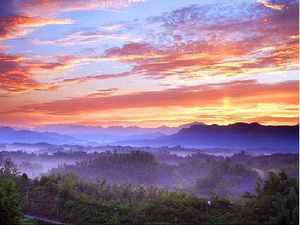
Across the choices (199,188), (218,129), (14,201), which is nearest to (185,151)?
(218,129)

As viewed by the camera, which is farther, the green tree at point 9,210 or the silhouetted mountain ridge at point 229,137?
the silhouetted mountain ridge at point 229,137

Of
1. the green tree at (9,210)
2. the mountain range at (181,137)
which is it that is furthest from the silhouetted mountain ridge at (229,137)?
the green tree at (9,210)

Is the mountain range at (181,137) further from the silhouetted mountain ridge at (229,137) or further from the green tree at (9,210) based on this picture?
the green tree at (9,210)

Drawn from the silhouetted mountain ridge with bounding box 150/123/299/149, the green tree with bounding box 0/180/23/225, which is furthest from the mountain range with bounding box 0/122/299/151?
the green tree with bounding box 0/180/23/225

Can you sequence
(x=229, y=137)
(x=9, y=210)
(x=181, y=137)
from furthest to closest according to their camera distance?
1. (x=181, y=137)
2. (x=229, y=137)
3. (x=9, y=210)

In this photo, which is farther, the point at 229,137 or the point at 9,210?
the point at 229,137

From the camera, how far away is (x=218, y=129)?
62250mm

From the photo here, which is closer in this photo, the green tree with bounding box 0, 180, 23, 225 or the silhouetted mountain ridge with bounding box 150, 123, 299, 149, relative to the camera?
the green tree with bounding box 0, 180, 23, 225

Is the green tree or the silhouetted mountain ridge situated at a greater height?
the silhouetted mountain ridge

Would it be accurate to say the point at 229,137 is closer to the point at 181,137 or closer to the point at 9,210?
the point at 181,137

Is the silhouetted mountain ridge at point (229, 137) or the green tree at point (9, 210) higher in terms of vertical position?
the silhouetted mountain ridge at point (229, 137)

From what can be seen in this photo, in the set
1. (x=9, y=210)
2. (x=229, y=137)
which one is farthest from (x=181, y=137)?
(x=9, y=210)

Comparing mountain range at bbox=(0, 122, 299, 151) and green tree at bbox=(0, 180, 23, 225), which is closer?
green tree at bbox=(0, 180, 23, 225)

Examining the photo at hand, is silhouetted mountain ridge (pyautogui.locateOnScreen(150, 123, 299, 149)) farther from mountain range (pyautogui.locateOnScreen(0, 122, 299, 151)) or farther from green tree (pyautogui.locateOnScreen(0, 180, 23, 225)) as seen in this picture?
green tree (pyautogui.locateOnScreen(0, 180, 23, 225))
